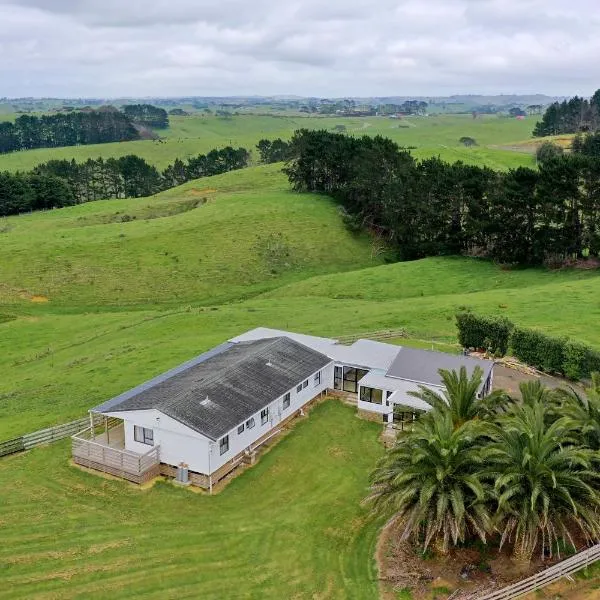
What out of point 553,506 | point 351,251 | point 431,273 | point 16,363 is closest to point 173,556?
point 553,506

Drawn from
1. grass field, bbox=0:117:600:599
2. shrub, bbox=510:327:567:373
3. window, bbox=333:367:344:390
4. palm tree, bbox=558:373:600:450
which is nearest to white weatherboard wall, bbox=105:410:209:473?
grass field, bbox=0:117:600:599

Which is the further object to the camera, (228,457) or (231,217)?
(231,217)

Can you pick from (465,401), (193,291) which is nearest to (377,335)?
(465,401)

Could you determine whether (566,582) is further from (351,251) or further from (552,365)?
(351,251)

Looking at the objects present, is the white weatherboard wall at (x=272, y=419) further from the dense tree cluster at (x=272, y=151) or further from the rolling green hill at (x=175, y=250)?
the dense tree cluster at (x=272, y=151)

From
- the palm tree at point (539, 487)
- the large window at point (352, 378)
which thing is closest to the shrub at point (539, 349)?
the large window at point (352, 378)

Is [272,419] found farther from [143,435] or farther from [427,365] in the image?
[427,365]

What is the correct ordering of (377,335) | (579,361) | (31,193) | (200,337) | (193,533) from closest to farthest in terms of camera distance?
(193,533)
(579,361)
(377,335)
(200,337)
(31,193)
